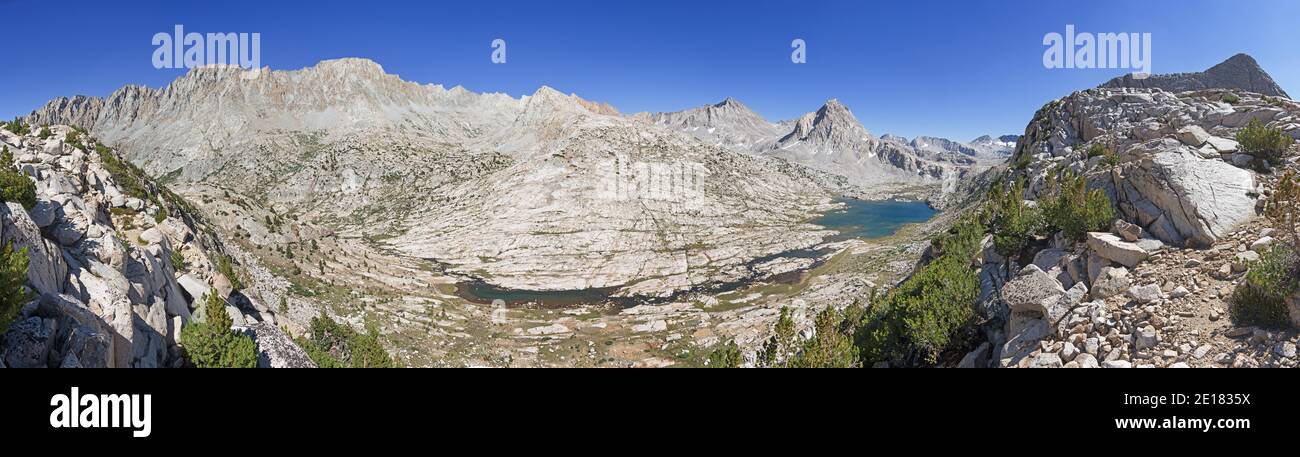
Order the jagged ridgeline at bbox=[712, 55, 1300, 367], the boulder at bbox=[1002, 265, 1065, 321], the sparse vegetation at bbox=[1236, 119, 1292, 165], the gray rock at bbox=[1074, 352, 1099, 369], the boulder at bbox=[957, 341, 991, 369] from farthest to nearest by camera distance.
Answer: the boulder at bbox=[957, 341, 991, 369], the sparse vegetation at bbox=[1236, 119, 1292, 165], the boulder at bbox=[1002, 265, 1065, 321], the gray rock at bbox=[1074, 352, 1099, 369], the jagged ridgeline at bbox=[712, 55, 1300, 367]

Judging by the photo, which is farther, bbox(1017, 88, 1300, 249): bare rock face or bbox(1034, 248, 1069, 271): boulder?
bbox(1034, 248, 1069, 271): boulder

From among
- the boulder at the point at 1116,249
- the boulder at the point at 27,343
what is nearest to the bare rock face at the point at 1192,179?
the boulder at the point at 1116,249

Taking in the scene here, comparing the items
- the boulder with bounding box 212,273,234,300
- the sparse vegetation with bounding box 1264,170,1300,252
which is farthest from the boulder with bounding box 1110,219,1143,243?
the boulder with bounding box 212,273,234,300

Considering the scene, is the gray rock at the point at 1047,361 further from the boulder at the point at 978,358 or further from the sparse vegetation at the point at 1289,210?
the sparse vegetation at the point at 1289,210

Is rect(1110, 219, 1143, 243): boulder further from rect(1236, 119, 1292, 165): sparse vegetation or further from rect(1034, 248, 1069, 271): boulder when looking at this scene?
rect(1236, 119, 1292, 165): sparse vegetation

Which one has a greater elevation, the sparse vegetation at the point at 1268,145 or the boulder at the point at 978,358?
the sparse vegetation at the point at 1268,145

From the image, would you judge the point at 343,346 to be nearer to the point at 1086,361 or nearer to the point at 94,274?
the point at 94,274

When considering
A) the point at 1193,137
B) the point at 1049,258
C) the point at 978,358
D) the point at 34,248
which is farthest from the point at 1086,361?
the point at 34,248

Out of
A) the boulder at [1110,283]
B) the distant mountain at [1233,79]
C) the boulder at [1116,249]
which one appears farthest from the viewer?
the distant mountain at [1233,79]
